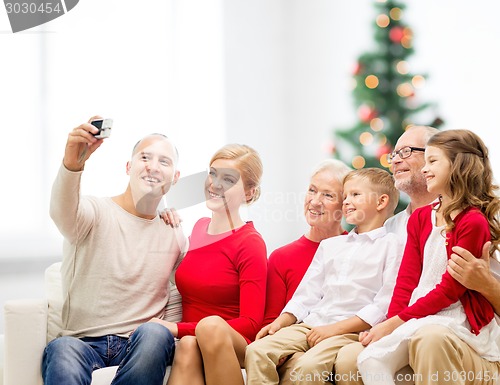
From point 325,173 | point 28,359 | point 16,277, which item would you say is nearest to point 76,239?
point 28,359

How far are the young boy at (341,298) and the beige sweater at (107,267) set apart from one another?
1.35 feet

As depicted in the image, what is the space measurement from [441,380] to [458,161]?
62 cm

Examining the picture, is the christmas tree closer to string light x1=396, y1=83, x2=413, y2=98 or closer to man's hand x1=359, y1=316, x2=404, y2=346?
string light x1=396, y1=83, x2=413, y2=98

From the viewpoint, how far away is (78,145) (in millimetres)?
2037

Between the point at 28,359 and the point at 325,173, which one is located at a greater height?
the point at 325,173

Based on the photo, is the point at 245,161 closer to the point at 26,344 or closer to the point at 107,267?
the point at 107,267

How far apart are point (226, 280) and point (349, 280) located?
1.30 ft

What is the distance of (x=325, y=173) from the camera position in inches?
93.0

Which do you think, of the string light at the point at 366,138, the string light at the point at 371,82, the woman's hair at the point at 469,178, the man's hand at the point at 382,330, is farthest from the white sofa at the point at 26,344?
the string light at the point at 371,82

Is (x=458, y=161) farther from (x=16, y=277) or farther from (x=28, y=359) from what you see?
(x=16, y=277)

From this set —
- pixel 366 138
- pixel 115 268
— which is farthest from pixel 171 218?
pixel 366 138

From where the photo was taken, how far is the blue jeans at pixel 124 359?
1.88 meters

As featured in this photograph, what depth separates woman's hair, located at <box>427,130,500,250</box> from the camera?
1.90 m

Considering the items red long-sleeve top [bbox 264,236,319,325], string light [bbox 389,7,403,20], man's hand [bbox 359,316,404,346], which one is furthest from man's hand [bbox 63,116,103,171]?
string light [bbox 389,7,403,20]
